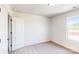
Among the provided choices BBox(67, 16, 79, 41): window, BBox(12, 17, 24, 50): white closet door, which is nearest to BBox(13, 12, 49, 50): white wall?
BBox(12, 17, 24, 50): white closet door

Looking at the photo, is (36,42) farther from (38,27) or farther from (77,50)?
(77,50)

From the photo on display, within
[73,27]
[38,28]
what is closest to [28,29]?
[38,28]

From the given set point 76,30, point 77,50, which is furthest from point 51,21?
point 77,50

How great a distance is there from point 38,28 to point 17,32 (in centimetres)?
186

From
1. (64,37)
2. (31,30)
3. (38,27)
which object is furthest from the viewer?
(38,27)

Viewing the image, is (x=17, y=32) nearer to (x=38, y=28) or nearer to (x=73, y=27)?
(x=38, y=28)

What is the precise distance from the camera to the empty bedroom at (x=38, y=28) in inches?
146

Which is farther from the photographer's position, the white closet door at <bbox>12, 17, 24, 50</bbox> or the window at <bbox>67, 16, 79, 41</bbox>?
the white closet door at <bbox>12, 17, 24, 50</bbox>

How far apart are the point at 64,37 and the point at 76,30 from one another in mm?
983

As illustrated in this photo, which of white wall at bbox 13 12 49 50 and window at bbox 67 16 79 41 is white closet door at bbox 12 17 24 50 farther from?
window at bbox 67 16 79 41

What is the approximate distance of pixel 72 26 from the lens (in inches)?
165

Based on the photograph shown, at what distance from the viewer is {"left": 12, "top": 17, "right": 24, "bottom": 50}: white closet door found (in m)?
4.16

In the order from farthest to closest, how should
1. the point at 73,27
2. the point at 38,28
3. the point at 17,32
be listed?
1. the point at 38,28
2. the point at 17,32
3. the point at 73,27

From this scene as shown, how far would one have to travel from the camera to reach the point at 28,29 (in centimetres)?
518
